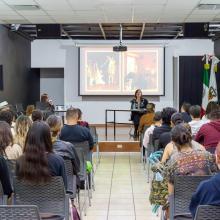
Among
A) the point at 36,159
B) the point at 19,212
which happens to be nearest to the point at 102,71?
the point at 36,159

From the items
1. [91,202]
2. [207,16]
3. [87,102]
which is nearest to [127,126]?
[87,102]

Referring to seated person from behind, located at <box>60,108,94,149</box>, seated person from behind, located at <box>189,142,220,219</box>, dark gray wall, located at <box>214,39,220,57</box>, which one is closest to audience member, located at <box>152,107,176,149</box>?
seated person from behind, located at <box>60,108,94,149</box>

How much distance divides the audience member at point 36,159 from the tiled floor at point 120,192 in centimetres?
185

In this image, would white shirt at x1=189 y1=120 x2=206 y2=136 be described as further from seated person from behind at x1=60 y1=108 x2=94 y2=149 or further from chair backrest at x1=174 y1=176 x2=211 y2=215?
chair backrest at x1=174 y1=176 x2=211 y2=215

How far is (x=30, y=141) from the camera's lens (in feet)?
11.0

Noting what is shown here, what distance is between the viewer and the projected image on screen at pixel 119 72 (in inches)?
614

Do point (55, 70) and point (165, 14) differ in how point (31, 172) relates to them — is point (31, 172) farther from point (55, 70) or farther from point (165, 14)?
point (55, 70)

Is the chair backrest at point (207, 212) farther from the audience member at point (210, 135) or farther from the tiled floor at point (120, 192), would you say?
the audience member at point (210, 135)

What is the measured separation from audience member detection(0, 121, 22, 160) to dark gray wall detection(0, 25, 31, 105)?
25.6ft

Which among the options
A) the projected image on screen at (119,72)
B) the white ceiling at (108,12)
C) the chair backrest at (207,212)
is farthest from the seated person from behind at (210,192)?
the projected image on screen at (119,72)

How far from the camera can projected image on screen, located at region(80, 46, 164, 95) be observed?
1559 cm

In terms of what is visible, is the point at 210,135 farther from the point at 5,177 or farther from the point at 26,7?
the point at 26,7

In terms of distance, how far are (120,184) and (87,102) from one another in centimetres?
942

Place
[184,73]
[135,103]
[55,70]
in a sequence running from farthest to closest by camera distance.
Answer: [55,70]
[184,73]
[135,103]
